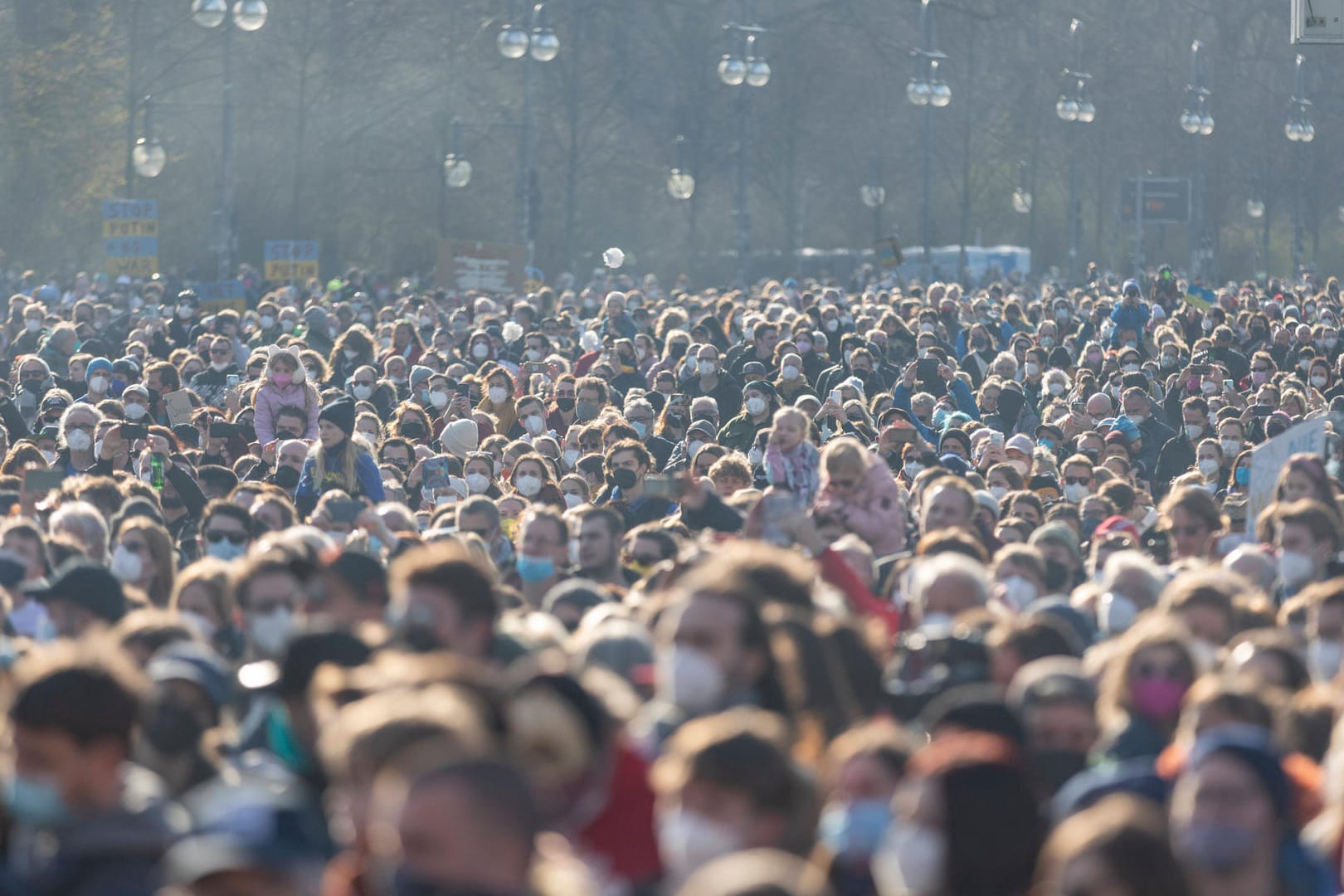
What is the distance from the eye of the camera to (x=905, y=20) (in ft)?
213

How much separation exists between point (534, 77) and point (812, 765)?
170 ft

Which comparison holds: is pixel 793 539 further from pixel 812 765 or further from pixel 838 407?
pixel 838 407

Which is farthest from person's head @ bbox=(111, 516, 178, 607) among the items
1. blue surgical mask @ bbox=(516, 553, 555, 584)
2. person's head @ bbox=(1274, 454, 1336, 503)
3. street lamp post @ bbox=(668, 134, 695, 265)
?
street lamp post @ bbox=(668, 134, 695, 265)

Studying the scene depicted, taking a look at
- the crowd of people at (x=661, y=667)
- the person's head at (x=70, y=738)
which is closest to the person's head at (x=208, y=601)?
the crowd of people at (x=661, y=667)

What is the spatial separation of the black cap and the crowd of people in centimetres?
1

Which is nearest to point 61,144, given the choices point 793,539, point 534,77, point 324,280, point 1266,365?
point 324,280

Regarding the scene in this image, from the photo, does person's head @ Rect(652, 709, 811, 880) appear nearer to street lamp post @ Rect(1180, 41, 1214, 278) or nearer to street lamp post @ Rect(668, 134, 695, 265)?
street lamp post @ Rect(668, 134, 695, 265)

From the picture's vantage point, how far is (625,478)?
13.7 meters

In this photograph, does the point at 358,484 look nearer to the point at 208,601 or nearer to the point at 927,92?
the point at 208,601

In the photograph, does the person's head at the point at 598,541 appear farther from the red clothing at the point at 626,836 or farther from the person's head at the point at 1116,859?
the person's head at the point at 1116,859

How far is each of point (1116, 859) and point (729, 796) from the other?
3.04 feet

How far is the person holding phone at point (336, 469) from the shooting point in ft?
43.7

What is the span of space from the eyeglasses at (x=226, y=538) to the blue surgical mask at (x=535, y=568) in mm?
1295

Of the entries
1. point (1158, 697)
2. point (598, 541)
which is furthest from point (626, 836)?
point (598, 541)
